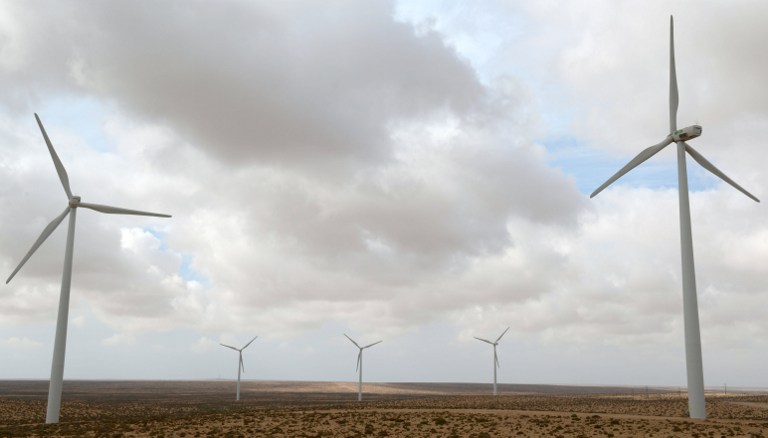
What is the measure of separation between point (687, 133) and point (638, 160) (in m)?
5.13

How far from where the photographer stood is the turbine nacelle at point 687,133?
5409 centimetres

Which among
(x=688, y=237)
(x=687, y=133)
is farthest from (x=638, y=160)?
(x=688, y=237)

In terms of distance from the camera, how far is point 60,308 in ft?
201

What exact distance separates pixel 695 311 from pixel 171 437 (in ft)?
131

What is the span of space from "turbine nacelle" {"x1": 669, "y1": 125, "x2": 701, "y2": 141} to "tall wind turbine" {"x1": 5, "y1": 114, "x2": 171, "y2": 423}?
1859 inches

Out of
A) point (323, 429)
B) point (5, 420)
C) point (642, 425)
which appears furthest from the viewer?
point (5, 420)

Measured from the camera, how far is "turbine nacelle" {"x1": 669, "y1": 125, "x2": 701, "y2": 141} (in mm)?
54094

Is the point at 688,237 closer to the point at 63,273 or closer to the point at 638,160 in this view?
the point at 638,160

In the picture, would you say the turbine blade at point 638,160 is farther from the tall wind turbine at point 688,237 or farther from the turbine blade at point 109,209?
the turbine blade at point 109,209

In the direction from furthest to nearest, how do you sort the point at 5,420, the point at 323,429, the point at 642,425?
the point at 5,420 < the point at 323,429 < the point at 642,425

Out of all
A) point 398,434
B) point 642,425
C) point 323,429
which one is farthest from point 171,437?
point 642,425

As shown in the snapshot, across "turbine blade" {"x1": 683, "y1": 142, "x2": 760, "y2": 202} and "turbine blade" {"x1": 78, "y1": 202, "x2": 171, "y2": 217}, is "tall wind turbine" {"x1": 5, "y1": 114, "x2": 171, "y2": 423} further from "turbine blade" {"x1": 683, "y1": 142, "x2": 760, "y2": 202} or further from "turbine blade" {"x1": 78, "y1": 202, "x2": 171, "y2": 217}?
"turbine blade" {"x1": 683, "y1": 142, "x2": 760, "y2": 202}

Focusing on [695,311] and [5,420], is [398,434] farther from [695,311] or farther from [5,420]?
[5,420]

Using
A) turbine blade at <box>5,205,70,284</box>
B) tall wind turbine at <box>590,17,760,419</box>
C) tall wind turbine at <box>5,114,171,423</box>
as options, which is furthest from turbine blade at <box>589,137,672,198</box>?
Result: turbine blade at <box>5,205,70,284</box>
